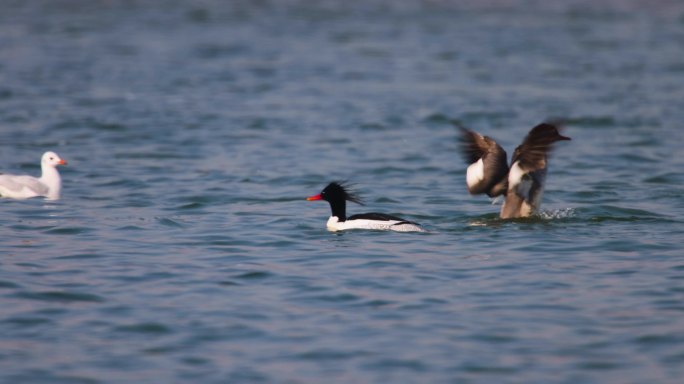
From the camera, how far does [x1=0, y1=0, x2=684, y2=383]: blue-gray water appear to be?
8.20m

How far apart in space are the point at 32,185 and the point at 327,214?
3.91 m

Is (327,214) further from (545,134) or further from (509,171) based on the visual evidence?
(545,134)

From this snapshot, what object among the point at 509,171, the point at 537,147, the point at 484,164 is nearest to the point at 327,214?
the point at 484,164

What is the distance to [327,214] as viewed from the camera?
14352mm

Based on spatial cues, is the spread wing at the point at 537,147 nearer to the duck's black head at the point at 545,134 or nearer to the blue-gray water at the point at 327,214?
the duck's black head at the point at 545,134

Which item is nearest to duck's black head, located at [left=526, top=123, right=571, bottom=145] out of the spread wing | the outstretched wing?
the spread wing

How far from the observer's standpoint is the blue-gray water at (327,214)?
8195 millimetres

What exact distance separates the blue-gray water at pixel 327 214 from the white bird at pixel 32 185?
A: 21 centimetres

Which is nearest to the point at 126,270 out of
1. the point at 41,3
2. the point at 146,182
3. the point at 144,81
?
the point at 146,182

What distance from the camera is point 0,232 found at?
12.4 metres

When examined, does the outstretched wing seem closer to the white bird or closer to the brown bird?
the brown bird

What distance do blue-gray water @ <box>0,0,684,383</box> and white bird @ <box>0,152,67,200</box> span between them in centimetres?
21

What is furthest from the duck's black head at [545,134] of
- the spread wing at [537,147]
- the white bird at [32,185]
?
the white bird at [32,185]

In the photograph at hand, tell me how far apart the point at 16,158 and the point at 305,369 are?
1142 cm
